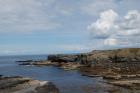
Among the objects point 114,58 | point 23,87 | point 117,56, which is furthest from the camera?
point 114,58

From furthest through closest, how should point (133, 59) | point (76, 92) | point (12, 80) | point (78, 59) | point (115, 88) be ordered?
point (78, 59) < point (133, 59) < point (115, 88) < point (76, 92) < point (12, 80)

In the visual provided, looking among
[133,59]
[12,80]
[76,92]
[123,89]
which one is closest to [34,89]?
[12,80]

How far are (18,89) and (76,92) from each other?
21.3 m

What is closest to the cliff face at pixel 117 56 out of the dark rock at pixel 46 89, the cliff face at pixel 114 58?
the cliff face at pixel 114 58

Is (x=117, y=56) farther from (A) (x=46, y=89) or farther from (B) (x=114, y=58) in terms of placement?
(A) (x=46, y=89)

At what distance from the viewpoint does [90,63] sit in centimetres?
13450

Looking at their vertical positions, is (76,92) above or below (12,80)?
below

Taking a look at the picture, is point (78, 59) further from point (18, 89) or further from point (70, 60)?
point (18, 89)

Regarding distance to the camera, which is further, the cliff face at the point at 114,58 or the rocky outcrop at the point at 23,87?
the cliff face at the point at 114,58

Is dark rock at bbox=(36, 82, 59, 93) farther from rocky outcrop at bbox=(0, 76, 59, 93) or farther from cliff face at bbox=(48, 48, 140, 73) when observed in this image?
cliff face at bbox=(48, 48, 140, 73)

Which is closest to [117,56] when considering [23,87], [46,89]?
[46,89]

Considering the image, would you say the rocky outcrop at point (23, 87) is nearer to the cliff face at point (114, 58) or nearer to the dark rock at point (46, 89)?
the dark rock at point (46, 89)

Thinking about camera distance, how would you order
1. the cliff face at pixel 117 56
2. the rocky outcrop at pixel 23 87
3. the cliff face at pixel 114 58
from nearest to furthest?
the rocky outcrop at pixel 23 87, the cliff face at pixel 114 58, the cliff face at pixel 117 56

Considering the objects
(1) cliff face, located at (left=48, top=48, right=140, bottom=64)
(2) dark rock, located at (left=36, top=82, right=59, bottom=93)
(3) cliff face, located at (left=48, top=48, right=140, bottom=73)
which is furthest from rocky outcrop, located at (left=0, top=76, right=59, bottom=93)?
(1) cliff face, located at (left=48, top=48, right=140, bottom=64)
